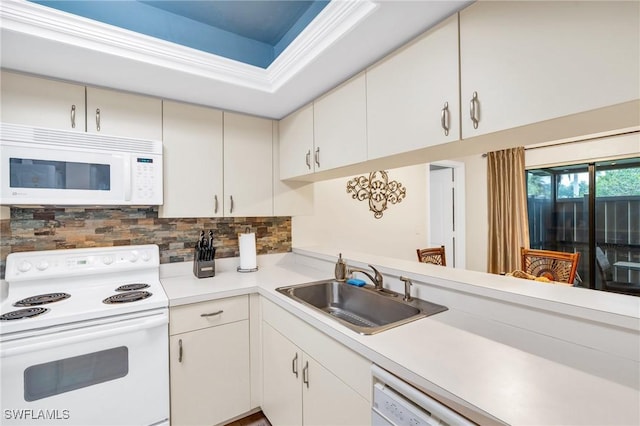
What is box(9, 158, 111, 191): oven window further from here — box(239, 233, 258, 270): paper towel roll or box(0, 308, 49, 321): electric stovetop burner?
box(239, 233, 258, 270): paper towel roll

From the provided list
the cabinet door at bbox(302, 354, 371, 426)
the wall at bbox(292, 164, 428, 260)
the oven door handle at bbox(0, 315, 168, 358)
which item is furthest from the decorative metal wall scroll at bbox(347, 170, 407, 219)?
the oven door handle at bbox(0, 315, 168, 358)

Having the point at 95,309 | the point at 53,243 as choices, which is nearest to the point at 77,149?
the point at 53,243

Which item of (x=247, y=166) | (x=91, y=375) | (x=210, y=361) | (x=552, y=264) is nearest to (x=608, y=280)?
(x=552, y=264)

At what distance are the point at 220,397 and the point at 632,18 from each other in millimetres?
2418

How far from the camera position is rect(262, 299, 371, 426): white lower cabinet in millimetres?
1090

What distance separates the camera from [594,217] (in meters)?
3.54

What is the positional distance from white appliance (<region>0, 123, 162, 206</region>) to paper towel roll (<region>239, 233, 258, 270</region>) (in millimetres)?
689

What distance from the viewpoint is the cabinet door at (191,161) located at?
1947 mm

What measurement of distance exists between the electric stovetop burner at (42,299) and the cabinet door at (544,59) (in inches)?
85.7

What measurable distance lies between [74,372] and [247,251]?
1190mm

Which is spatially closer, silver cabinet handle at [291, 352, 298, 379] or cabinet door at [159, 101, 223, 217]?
silver cabinet handle at [291, 352, 298, 379]

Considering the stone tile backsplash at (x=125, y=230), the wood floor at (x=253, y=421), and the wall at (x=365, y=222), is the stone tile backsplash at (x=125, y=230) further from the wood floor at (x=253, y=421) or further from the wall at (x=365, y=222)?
the wood floor at (x=253, y=421)

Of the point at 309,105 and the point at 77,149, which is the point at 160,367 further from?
the point at 309,105

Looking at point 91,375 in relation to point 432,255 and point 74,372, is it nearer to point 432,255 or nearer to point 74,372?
point 74,372
